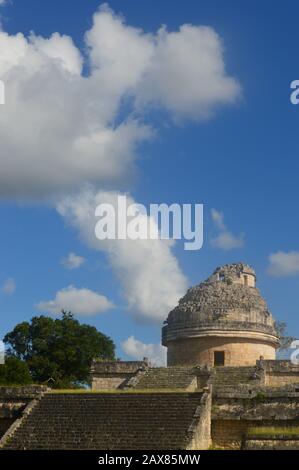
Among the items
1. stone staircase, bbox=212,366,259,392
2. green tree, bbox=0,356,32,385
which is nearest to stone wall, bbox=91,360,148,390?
stone staircase, bbox=212,366,259,392

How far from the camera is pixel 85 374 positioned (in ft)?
139

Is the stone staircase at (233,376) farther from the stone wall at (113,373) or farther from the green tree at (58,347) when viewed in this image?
the green tree at (58,347)

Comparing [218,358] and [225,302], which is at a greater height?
[225,302]

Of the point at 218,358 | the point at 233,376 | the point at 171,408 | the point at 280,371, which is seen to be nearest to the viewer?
the point at 171,408

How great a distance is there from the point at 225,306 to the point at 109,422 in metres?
12.2

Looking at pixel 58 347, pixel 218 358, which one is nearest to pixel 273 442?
Result: pixel 218 358

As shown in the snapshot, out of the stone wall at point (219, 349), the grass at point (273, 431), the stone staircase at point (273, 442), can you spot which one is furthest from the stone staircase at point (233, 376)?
the stone staircase at point (273, 442)

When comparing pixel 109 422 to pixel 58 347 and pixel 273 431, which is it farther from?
pixel 58 347

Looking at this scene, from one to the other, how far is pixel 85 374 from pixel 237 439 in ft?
63.7

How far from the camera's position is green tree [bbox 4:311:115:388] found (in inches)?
1619

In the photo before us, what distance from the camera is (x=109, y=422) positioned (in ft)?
78.4

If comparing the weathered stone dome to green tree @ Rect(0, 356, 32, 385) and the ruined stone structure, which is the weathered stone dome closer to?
the ruined stone structure

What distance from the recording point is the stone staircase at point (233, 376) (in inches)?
1154
